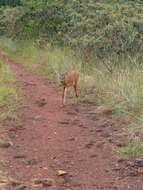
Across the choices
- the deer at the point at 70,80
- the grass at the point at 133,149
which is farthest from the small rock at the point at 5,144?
the deer at the point at 70,80

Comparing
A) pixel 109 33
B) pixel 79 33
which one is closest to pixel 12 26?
pixel 79 33

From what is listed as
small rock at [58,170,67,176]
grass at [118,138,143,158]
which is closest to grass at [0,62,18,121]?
grass at [118,138,143,158]

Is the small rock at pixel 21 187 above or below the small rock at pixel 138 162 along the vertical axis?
above

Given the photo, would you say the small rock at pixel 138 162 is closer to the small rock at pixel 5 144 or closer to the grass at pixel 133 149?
the grass at pixel 133 149

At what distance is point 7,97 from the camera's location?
29.9ft

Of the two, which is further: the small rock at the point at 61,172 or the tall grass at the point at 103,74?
the tall grass at the point at 103,74

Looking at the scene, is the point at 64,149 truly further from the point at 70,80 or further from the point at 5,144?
the point at 70,80

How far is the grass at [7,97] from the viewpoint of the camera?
8.09 m

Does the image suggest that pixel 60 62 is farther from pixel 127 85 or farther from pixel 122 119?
pixel 122 119

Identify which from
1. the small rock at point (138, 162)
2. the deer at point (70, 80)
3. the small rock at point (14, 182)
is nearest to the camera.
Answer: the small rock at point (14, 182)

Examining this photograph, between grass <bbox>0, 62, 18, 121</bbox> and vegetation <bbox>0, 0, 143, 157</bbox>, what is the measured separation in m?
1.15

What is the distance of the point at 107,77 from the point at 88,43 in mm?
2529

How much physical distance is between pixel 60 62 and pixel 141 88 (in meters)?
4.98

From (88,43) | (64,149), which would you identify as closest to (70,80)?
(88,43)
